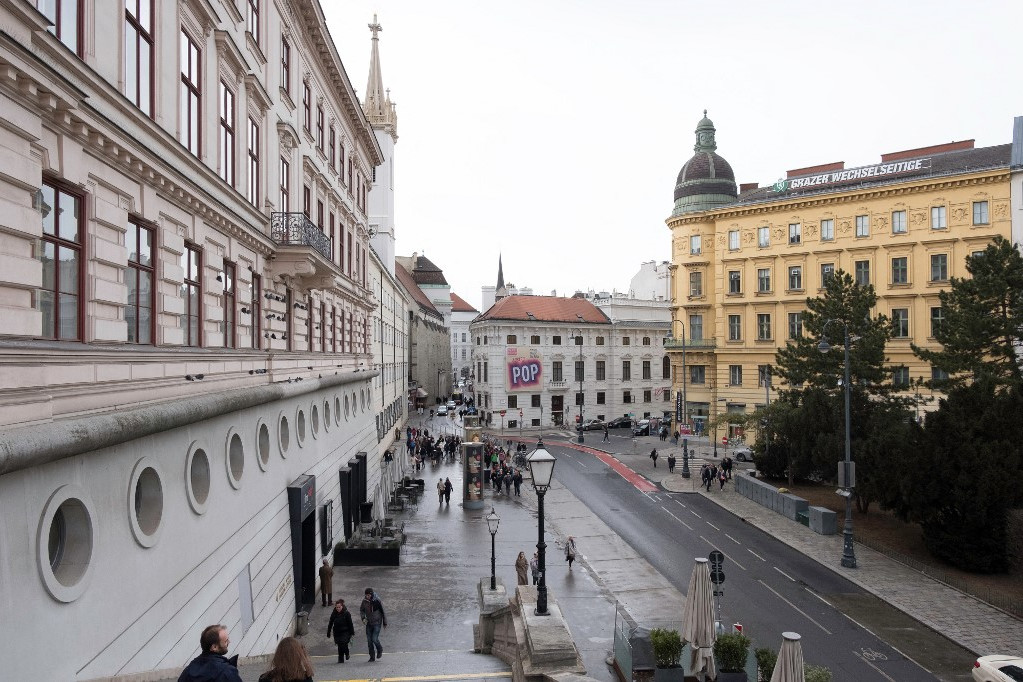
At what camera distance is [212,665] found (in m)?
5.70

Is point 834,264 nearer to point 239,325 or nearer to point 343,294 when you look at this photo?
point 343,294

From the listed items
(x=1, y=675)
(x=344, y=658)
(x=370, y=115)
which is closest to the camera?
(x=1, y=675)

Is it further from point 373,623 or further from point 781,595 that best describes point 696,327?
point 373,623

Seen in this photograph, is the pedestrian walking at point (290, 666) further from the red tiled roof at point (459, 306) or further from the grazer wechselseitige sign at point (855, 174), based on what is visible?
the red tiled roof at point (459, 306)

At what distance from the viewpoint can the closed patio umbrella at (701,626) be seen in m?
13.7

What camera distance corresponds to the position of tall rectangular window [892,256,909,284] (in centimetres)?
4684

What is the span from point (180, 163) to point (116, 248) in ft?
8.88

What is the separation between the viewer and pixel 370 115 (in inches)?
2335

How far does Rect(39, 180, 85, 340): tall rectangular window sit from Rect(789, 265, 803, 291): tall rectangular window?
4888 centimetres

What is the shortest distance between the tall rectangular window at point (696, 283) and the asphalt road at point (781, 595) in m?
23.3

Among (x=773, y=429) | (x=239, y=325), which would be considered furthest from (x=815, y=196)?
(x=239, y=325)

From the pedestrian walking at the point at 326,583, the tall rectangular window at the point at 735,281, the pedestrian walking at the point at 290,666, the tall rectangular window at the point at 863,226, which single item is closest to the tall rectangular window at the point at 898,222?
the tall rectangular window at the point at 863,226

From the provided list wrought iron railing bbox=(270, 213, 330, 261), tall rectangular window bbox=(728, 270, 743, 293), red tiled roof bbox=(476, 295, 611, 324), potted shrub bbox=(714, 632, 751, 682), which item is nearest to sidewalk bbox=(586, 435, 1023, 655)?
potted shrub bbox=(714, 632, 751, 682)

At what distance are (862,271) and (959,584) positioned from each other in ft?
101
